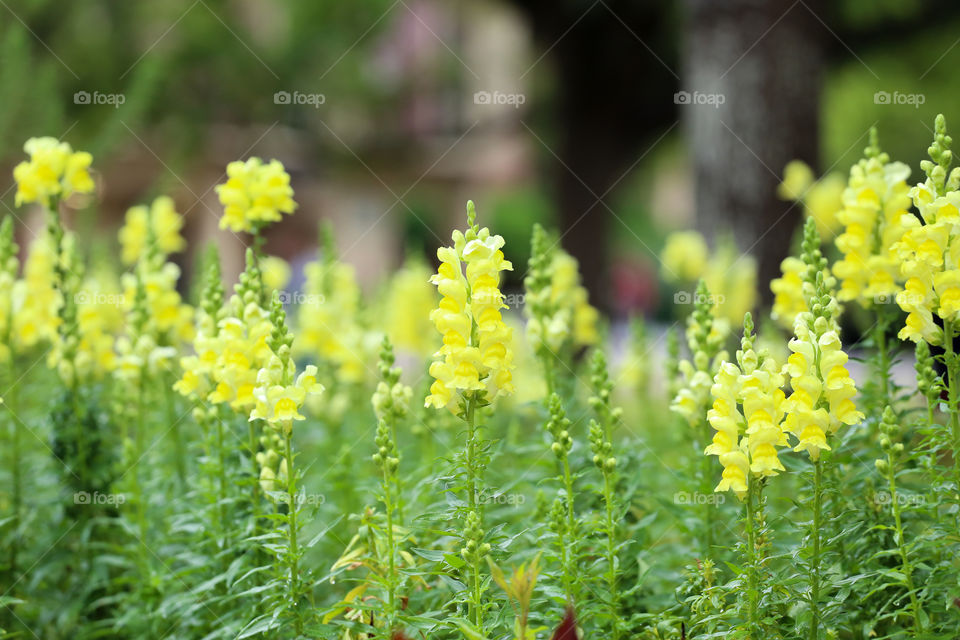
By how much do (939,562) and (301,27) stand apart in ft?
40.1

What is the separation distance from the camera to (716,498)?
11.4 ft

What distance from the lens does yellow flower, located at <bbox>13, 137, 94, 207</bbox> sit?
4012mm

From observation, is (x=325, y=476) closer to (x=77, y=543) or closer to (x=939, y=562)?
(x=77, y=543)

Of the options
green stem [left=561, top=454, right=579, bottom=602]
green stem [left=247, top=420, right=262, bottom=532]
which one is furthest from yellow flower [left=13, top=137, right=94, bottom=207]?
Result: green stem [left=561, top=454, right=579, bottom=602]

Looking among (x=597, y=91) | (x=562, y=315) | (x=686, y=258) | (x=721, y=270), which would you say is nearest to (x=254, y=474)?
(x=562, y=315)

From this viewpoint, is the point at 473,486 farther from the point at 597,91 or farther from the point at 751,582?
the point at 597,91

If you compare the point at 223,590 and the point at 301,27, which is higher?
the point at 301,27

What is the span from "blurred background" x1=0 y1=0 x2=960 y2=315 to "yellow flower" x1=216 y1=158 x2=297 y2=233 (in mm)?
2429

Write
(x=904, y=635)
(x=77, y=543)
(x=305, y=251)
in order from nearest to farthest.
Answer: (x=904, y=635) → (x=77, y=543) → (x=305, y=251)

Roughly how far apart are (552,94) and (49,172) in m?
9.82

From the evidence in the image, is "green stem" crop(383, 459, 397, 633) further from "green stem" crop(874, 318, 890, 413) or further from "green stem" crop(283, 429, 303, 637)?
"green stem" crop(874, 318, 890, 413)

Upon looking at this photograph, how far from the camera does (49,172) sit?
4.05 meters

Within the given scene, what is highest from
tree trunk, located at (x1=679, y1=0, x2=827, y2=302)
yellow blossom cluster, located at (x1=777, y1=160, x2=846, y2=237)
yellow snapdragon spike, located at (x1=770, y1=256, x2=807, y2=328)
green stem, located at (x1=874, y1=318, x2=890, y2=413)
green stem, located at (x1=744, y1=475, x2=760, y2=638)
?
tree trunk, located at (x1=679, y1=0, x2=827, y2=302)

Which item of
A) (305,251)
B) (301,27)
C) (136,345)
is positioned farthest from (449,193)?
(136,345)
